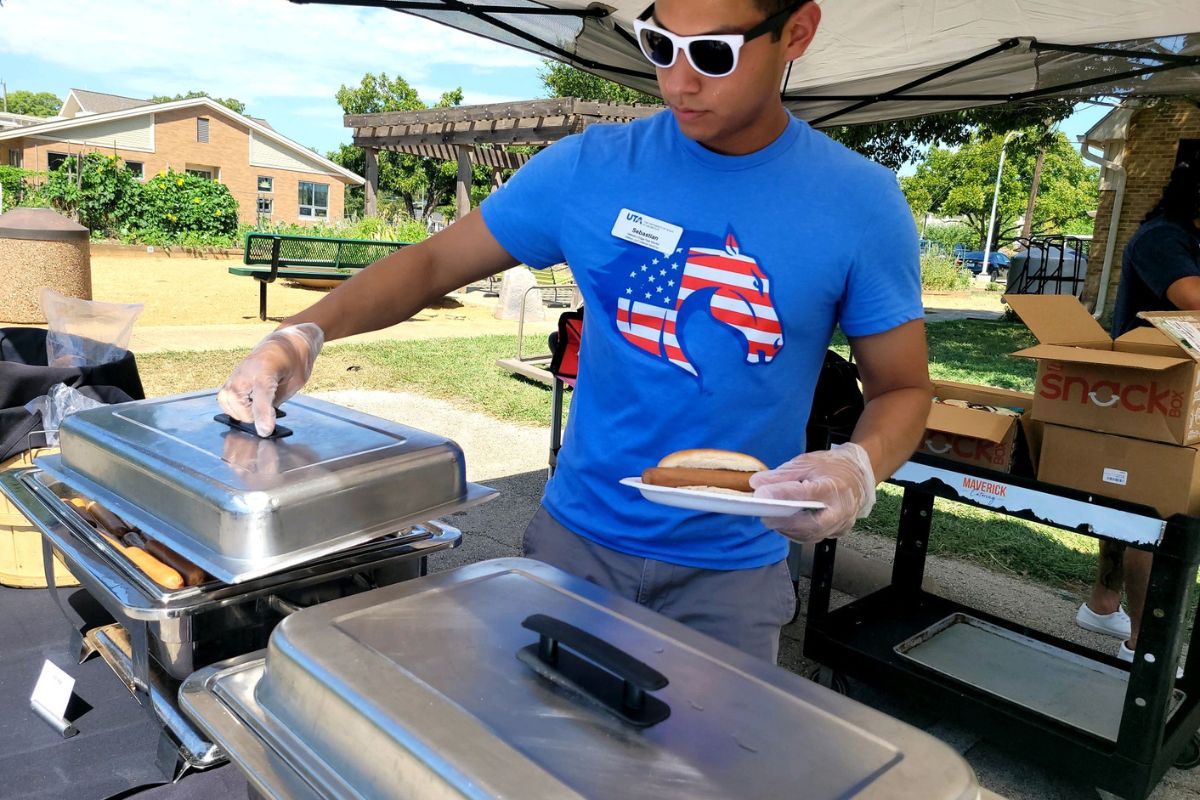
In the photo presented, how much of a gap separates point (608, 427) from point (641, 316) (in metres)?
0.21

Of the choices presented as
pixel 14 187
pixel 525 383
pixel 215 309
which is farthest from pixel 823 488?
pixel 14 187

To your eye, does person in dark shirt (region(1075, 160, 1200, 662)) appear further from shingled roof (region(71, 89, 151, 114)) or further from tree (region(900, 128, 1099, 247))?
shingled roof (region(71, 89, 151, 114))

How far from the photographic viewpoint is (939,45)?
12.7 ft

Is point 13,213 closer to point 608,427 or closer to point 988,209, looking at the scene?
point 608,427

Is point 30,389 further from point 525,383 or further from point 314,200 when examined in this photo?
point 314,200

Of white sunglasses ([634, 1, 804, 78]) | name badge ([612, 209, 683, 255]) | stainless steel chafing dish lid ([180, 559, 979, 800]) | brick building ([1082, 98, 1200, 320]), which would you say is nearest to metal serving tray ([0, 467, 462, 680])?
stainless steel chafing dish lid ([180, 559, 979, 800])

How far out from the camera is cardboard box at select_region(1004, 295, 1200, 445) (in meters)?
2.41

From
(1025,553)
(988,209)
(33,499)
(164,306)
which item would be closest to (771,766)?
(33,499)

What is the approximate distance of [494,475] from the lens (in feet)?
17.6

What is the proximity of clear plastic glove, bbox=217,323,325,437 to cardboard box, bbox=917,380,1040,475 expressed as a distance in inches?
82.0

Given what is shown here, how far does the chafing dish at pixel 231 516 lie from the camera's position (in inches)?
45.2

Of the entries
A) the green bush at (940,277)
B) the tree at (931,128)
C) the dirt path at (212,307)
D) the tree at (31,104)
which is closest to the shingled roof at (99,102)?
the dirt path at (212,307)

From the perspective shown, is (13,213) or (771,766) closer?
(771,766)

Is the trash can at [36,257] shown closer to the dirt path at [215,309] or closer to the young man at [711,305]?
the dirt path at [215,309]
